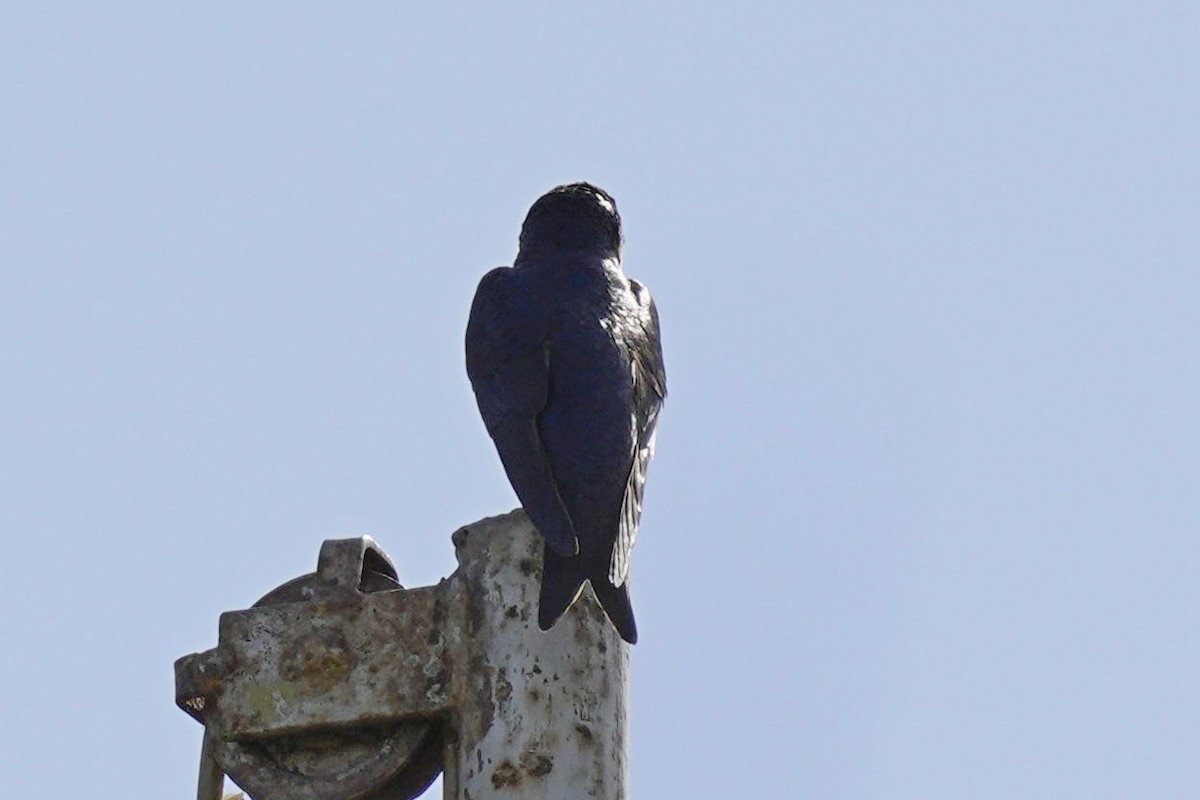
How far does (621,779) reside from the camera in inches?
108

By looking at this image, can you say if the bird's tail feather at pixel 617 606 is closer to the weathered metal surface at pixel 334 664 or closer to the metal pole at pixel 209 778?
the weathered metal surface at pixel 334 664

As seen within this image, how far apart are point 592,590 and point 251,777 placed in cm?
57

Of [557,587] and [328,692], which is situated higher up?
[557,587]

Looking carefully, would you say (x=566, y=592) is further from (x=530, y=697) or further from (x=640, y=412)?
(x=640, y=412)

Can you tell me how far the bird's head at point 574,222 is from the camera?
5.00 metres

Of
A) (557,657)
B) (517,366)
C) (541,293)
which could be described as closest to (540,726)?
(557,657)

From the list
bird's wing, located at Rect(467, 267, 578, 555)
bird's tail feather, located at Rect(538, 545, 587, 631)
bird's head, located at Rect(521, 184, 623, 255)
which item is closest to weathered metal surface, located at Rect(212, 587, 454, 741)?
bird's tail feather, located at Rect(538, 545, 587, 631)

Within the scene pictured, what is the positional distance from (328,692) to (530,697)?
0.34 meters

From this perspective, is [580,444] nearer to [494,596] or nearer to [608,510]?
[608,510]

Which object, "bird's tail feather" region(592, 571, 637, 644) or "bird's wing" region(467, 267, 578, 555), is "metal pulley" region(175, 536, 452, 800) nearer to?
"bird's tail feather" region(592, 571, 637, 644)

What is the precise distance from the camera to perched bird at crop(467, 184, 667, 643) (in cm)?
338

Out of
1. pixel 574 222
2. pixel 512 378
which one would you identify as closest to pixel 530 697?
pixel 512 378

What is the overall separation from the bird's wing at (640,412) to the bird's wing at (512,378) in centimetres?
14

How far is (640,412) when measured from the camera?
405 cm
